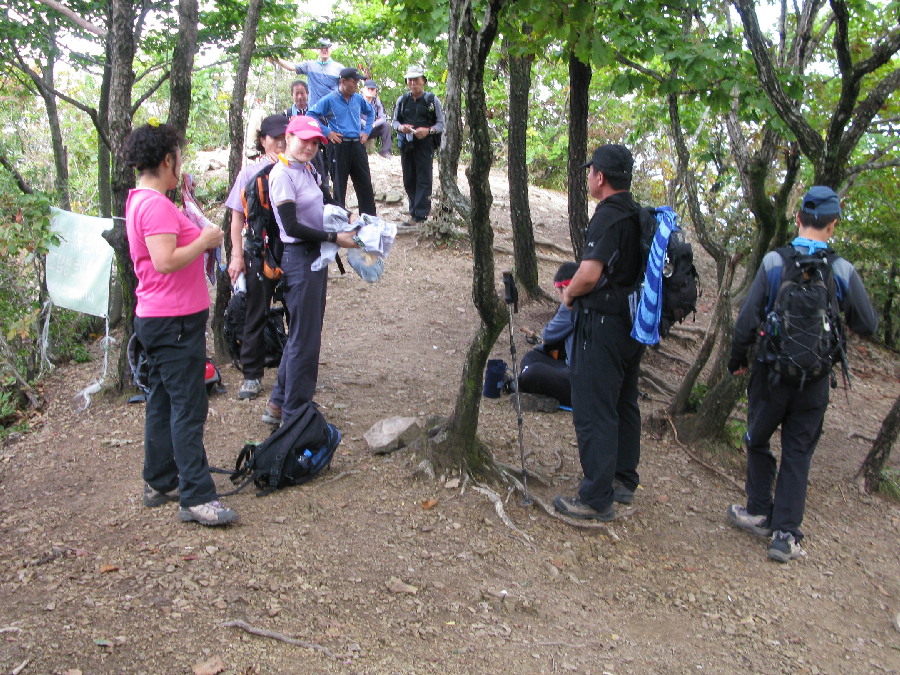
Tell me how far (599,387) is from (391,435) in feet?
4.58

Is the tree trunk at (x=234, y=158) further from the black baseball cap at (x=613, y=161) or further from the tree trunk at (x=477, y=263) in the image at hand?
the black baseball cap at (x=613, y=161)

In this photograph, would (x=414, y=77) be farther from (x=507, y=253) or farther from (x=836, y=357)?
(x=836, y=357)

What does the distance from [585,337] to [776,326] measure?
977 mm

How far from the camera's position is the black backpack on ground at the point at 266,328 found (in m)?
5.49

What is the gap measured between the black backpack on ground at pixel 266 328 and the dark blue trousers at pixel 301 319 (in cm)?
65

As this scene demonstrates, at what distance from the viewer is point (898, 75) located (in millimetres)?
4848

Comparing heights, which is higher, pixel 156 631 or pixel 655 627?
pixel 156 631

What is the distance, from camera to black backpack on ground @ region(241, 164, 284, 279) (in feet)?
16.5

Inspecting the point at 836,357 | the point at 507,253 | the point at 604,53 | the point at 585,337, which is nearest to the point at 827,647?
the point at 836,357

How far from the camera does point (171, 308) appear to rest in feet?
12.1

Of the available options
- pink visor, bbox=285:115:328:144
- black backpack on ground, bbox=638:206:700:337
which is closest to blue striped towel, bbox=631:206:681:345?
black backpack on ground, bbox=638:206:700:337

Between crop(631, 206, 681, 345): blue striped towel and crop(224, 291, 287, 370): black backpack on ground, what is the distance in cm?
262

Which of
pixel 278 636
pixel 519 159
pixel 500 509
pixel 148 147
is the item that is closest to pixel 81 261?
pixel 148 147

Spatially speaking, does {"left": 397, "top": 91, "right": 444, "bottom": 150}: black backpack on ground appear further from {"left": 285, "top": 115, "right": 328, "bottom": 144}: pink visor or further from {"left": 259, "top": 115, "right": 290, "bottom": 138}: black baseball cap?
{"left": 285, "top": 115, "right": 328, "bottom": 144}: pink visor
